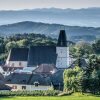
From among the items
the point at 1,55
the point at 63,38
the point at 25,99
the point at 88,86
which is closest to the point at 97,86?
the point at 88,86

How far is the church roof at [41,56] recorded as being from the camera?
6062 centimetres

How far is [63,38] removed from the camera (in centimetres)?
5891

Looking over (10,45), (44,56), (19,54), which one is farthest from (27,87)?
(10,45)

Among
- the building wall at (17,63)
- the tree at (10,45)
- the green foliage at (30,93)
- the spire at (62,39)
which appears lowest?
the building wall at (17,63)

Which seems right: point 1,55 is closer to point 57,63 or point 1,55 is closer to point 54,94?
point 57,63

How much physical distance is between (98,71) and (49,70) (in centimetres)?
1261

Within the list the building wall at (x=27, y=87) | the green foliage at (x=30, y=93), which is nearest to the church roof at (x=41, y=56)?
the building wall at (x=27, y=87)

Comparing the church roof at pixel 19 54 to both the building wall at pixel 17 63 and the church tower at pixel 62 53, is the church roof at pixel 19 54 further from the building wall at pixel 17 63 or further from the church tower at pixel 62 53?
the church tower at pixel 62 53

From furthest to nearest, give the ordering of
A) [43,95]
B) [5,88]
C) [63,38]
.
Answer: [63,38]
[5,88]
[43,95]

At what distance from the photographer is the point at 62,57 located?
61.2 meters

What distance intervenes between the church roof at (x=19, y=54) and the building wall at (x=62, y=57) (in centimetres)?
448

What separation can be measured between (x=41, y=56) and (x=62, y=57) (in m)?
2.36

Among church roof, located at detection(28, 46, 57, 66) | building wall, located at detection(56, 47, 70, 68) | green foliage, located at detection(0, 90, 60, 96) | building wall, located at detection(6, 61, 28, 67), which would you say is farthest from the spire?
green foliage, located at detection(0, 90, 60, 96)

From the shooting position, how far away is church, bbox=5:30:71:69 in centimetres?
6000
